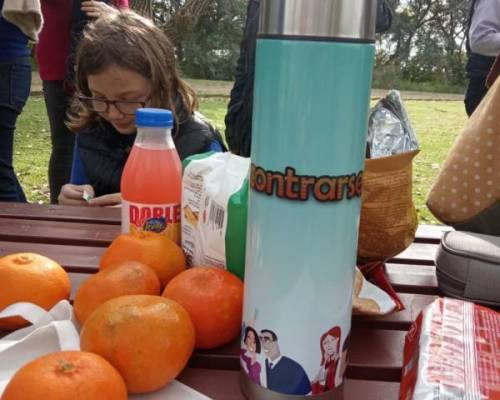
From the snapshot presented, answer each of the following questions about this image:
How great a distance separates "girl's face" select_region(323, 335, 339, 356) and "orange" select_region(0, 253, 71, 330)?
0.38 m

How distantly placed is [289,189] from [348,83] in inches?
4.3

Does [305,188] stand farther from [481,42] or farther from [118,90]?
[481,42]

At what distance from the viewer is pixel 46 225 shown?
1.21m

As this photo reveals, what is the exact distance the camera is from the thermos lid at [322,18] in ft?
1.77

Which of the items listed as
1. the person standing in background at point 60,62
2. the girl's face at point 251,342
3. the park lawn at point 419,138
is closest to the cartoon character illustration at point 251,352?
the girl's face at point 251,342

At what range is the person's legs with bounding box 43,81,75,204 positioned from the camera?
2479mm

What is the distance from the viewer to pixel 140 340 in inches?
24.7

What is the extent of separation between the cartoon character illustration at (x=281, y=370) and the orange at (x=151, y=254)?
0.25 metres

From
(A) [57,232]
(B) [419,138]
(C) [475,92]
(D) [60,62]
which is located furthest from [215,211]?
(B) [419,138]

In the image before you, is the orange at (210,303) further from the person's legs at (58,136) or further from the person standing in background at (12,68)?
the person's legs at (58,136)

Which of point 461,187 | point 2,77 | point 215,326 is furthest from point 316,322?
point 2,77

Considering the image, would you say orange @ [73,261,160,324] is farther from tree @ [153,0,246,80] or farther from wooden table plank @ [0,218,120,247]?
tree @ [153,0,246,80]

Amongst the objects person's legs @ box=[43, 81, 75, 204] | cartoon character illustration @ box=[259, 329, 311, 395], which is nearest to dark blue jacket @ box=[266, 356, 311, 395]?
cartoon character illustration @ box=[259, 329, 311, 395]

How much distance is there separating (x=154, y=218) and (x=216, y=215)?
0.40 ft
